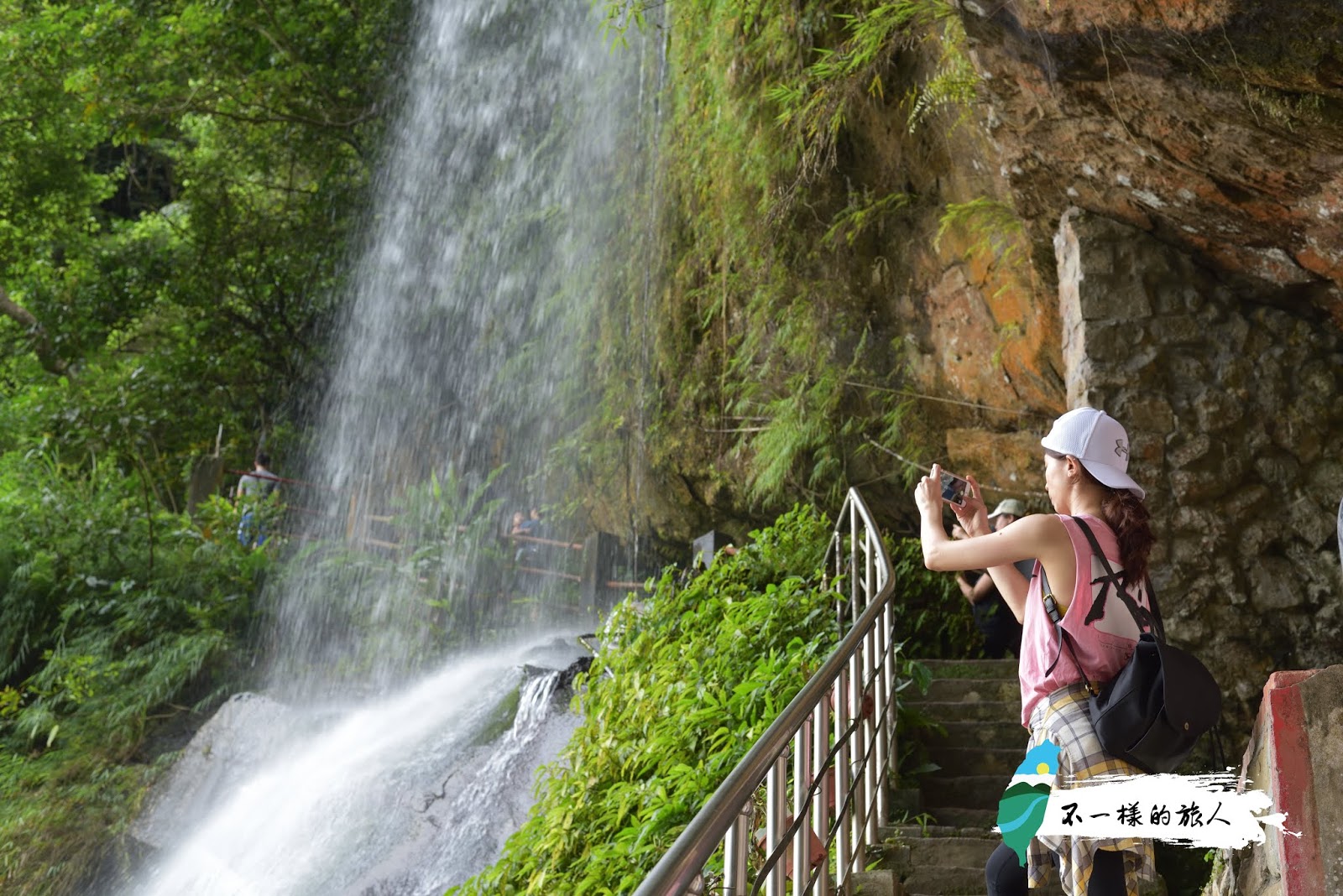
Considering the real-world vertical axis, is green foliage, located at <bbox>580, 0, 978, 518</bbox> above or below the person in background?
above

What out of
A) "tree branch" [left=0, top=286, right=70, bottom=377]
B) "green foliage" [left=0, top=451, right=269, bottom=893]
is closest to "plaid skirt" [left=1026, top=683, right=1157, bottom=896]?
"green foliage" [left=0, top=451, right=269, bottom=893]

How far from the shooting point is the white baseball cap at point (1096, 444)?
269 cm

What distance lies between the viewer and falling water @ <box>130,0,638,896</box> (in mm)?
8352

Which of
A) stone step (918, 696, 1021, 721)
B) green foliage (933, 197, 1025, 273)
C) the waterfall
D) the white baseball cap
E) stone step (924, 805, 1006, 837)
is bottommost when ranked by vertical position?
the waterfall

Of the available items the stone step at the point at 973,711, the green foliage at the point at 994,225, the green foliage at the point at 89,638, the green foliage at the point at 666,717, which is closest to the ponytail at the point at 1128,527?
the green foliage at the point at 666,717

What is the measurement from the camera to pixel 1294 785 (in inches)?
89.7

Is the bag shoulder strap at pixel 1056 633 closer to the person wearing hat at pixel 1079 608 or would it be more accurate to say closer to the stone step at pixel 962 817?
the person wearing hat at pixel 1079 608

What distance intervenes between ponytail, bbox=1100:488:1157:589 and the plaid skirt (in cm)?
30

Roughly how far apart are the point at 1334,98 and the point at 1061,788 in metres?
3.03

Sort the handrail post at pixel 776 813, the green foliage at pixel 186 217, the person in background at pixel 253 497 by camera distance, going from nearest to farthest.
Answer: the handrail post at pixel 776 813
the person in background at pixel 253 497
the green foliage at pixel 186 217

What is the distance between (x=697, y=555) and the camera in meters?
8.96

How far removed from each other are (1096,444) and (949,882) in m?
2.05

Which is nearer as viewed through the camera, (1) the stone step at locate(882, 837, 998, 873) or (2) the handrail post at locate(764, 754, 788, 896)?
(2) the handrail post at locate(764, 754, 788, 896)

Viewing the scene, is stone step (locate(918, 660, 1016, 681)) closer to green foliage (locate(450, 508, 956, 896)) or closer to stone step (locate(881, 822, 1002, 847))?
green foliage (locate(450, 508, 956, 896))
